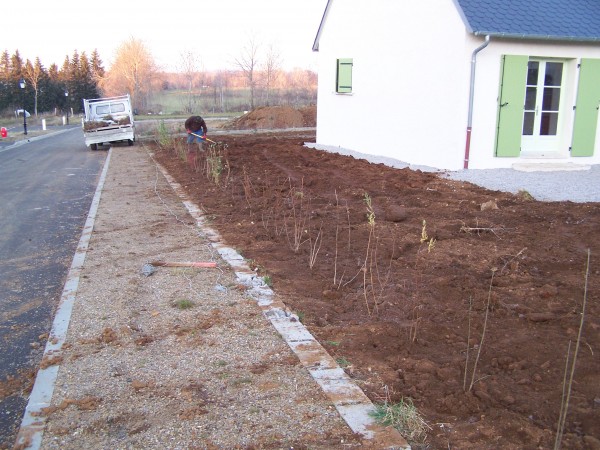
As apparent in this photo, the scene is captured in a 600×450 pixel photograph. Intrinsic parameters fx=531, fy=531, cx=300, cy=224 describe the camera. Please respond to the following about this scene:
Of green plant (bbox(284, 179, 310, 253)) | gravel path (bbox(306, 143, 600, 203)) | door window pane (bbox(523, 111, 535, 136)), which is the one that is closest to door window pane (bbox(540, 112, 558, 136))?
door window pane (bbox(523, 111, 535, 136))

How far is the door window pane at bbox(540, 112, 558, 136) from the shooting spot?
40.0 ft

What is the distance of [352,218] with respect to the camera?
25.2ft

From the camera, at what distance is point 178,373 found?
142 inches

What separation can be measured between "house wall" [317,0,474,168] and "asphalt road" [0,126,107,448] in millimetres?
7538

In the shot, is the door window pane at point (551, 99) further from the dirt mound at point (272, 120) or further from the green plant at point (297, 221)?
the dirt mound at point (272, 120)

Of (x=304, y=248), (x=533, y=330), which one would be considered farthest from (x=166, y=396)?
(x=304, y=248)

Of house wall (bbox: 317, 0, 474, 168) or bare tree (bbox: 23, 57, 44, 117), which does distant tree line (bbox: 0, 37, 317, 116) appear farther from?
house wall (bbox: 317, 0, 474, 168)

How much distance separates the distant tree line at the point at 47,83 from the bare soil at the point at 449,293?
194ft

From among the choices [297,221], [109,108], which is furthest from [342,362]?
[109,108]

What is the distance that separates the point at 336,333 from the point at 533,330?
1.52m

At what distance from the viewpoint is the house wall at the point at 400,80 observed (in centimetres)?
1130

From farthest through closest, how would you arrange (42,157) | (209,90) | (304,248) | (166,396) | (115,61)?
(209,90) < (115,61) < (42,157) < (304,248) < (166,396)

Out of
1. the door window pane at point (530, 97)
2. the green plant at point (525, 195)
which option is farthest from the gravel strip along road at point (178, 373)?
the door window pane at point (530, 97)

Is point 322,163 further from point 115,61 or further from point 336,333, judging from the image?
point 115,61
